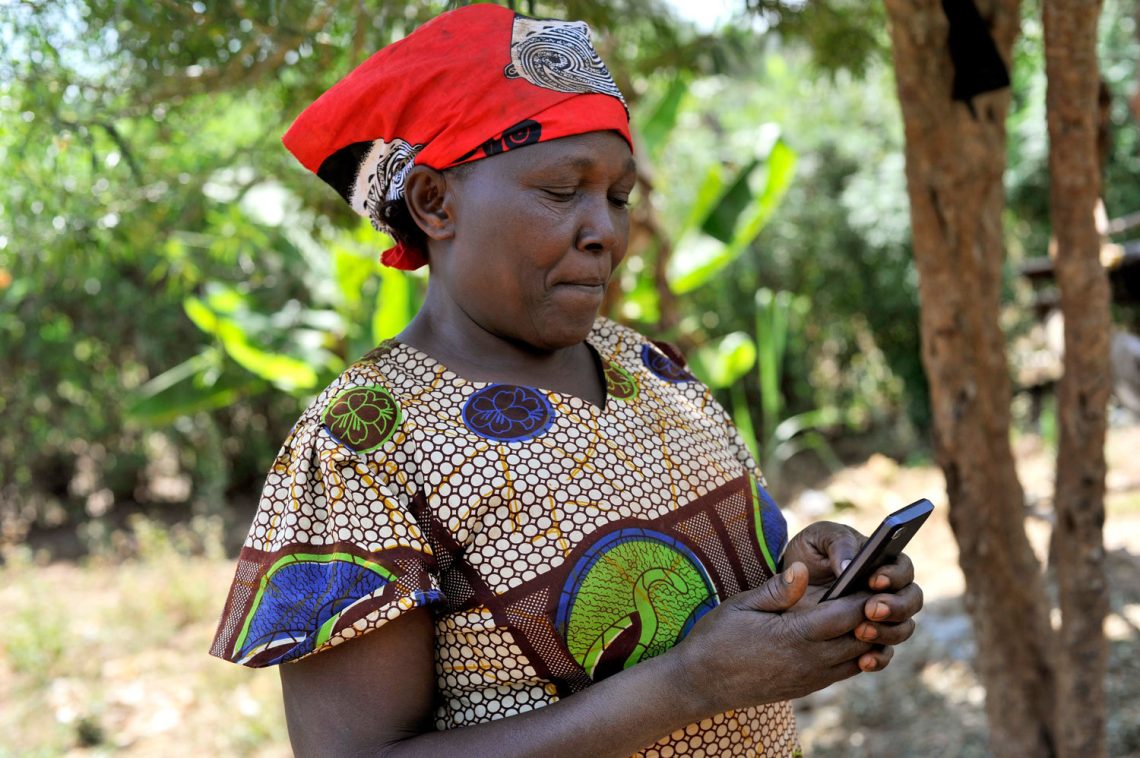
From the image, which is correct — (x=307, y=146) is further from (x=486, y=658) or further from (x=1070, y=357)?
(x=1070, y=357)

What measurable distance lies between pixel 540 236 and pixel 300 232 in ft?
16.4

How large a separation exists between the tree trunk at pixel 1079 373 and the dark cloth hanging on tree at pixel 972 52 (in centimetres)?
10

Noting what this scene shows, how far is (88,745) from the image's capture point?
4469mm

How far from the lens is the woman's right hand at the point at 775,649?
1236 millimetres

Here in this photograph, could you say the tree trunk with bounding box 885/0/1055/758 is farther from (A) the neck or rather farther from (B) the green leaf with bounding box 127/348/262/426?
(B) the green leaf with bounding box 127/348/262/426

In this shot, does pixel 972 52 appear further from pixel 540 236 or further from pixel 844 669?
pixel 844 669

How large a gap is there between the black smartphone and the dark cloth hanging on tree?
1342 millimetres

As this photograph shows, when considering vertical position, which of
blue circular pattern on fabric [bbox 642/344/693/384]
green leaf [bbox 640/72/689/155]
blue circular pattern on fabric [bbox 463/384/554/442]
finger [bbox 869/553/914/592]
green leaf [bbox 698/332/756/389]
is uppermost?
green leaf [bbox 640/72/689/155]

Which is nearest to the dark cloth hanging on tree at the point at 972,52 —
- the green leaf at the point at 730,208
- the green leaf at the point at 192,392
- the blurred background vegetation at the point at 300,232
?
the blurred background vegetation at the point at 300,232

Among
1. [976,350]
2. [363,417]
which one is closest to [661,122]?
[976,350]

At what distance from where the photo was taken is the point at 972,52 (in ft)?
7.38

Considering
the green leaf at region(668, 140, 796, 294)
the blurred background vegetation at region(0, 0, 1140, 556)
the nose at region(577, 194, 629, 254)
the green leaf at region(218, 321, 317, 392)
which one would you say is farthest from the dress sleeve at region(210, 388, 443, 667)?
the green leaf at region(668, 140, 796, 294)

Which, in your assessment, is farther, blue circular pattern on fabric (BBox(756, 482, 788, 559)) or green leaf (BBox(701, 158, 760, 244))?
green leaf (BBox(701, 158, 760, 244))

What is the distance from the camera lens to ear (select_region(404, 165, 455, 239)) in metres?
1.46
